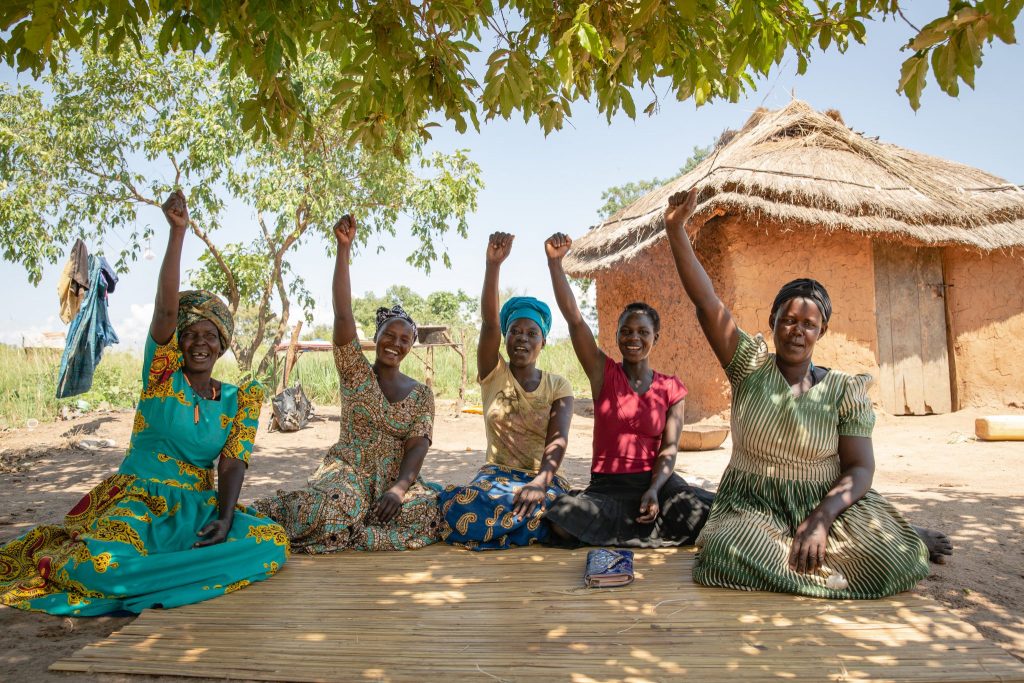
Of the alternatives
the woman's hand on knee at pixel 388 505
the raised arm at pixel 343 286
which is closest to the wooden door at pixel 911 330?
the woman's hand on knee at pixel 388 505

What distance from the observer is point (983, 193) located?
937cm

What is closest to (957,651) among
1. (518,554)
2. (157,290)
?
(518,554)

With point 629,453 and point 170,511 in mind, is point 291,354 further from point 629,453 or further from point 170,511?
point 629,453

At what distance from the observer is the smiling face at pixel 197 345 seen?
339 centimetres

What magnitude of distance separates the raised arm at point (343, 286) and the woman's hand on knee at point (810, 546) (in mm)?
2341

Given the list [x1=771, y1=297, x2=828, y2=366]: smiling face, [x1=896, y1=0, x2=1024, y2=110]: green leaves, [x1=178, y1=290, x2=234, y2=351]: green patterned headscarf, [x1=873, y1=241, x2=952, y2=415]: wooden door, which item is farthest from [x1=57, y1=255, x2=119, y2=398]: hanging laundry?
[x1=873, y1=241, x2=952, y2=415]: wooden door

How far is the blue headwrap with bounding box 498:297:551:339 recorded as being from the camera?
13.2 feet

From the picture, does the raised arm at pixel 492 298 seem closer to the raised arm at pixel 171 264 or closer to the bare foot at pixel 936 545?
the raised arm at pixel 171 264

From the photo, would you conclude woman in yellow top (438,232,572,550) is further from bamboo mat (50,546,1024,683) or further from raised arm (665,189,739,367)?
raised arm (665,189,739,367)

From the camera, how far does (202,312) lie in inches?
134

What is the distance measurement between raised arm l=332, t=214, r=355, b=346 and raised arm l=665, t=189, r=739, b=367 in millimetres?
1630

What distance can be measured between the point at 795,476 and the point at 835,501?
195 millimetres

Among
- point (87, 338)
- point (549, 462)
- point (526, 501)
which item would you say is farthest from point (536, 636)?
point (87, 338)

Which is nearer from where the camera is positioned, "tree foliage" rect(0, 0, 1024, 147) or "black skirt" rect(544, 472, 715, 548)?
"tree foliage" rect(0, 0, 1024, 147)
